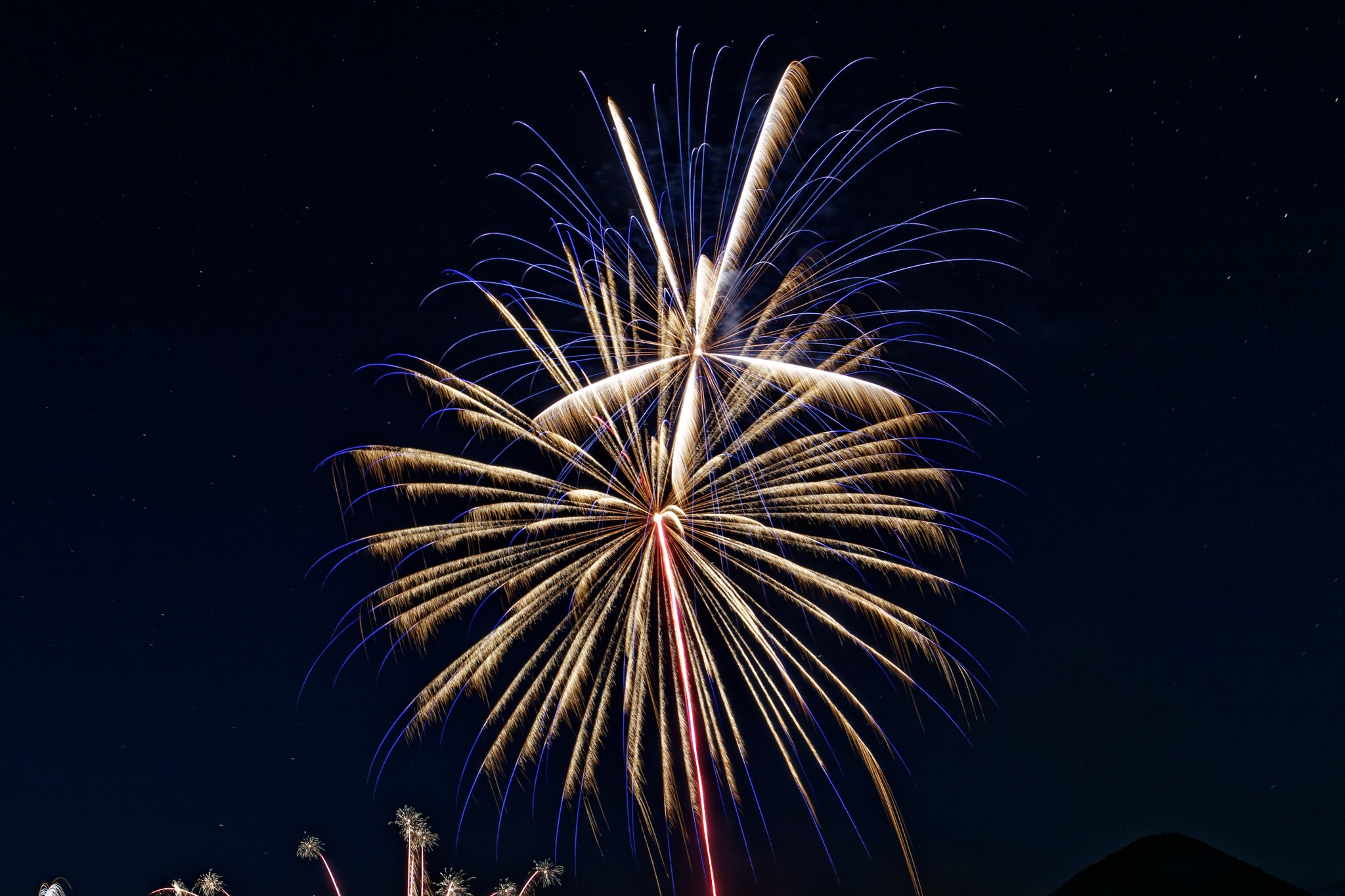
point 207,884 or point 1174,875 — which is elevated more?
point 207,884

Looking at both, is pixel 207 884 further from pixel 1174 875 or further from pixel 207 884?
pixel 1174 875

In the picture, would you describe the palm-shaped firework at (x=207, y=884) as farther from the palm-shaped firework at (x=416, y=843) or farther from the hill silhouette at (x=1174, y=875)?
the hill silhouette at (x=1174, y=875)

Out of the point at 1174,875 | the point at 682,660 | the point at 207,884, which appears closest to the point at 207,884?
the point at 207,884

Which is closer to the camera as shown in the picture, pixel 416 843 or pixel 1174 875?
pixel 416 843

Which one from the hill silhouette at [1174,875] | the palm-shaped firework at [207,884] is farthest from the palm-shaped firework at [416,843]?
the hill silhouette at [1174,875]

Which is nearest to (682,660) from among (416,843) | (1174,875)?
(416,843)

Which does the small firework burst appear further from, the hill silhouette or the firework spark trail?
the hill silhouette

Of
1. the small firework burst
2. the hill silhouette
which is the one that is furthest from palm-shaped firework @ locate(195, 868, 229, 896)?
the hill silhouette

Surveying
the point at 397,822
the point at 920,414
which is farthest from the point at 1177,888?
the point at 920,414

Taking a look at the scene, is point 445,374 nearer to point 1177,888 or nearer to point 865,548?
point 865,548

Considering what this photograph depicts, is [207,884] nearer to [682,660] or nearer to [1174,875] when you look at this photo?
[682,660]
